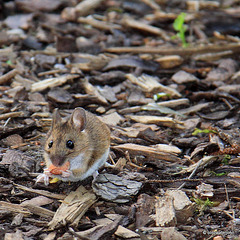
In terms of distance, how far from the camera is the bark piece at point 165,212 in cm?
439

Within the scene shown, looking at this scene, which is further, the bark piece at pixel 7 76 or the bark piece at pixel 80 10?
the bark piece at pixel 80 10

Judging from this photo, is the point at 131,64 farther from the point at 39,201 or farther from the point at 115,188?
the point at 39,201

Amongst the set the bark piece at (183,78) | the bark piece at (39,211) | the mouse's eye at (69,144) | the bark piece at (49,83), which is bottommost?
the bark piece at (183,78)

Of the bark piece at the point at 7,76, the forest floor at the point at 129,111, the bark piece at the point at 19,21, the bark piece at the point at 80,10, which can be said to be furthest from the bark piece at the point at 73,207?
the bark piece at the point at 80,10

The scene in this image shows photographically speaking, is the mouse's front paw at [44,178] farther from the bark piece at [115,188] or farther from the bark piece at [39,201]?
the bark piece at [115,188]

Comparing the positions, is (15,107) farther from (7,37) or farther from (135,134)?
(7,37)

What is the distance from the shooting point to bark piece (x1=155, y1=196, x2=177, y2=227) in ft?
14.4

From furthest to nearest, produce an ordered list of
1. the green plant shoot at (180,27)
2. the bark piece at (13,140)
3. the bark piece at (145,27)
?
the bark piece at (145,27)
the green plant shoot at (180,27)
the bark piece at (13,140)

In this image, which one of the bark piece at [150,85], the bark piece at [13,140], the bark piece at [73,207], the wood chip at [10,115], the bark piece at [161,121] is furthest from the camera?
the bark piece at [150,85]

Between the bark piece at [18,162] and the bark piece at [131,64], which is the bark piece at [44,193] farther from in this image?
the bark piece at [131,64]

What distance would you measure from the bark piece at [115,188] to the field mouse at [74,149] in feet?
0.81

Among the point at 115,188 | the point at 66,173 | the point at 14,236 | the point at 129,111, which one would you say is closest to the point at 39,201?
the point at 66,173

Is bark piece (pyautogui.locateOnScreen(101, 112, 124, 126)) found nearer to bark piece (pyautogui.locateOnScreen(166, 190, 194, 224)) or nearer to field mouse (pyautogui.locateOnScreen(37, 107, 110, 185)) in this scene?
field mouse (pyautogui.locateOnScreen(37, 107, 110, 185))

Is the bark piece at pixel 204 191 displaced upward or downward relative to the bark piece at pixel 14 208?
downward
